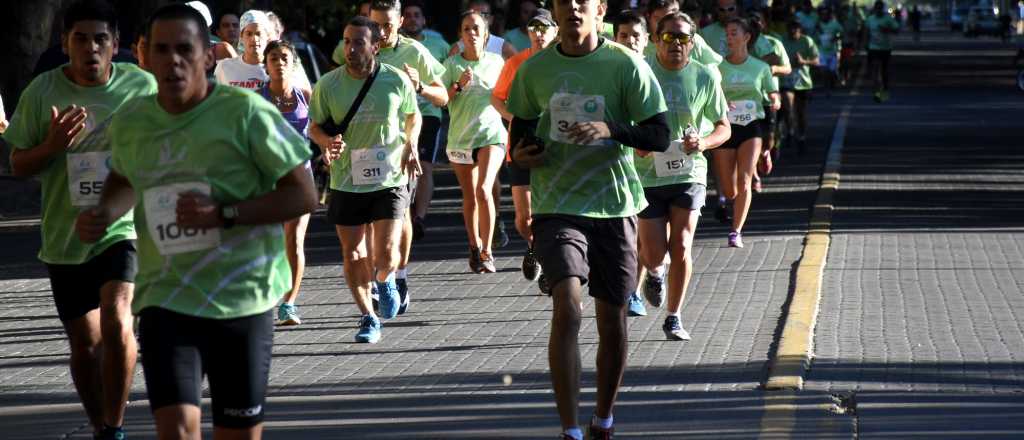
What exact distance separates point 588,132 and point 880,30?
31197mm

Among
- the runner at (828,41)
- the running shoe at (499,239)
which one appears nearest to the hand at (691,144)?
the running shoe at (499,239)

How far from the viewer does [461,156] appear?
1352cm

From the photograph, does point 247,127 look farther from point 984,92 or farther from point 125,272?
point 984,92

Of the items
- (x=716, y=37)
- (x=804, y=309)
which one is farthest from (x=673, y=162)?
(x=716, y=37)

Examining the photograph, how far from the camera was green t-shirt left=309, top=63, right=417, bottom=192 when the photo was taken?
10516 mm

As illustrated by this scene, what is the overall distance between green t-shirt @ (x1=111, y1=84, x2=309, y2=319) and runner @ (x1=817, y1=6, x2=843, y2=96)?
34.0 metres

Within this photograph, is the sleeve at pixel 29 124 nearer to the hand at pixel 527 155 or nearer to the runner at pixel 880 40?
the hand at pixel 527 155

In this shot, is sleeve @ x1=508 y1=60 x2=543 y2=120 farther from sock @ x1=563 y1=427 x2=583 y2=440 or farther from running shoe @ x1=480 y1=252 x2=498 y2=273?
running shoe @ x1=480 y1=252 x2=498 y2=273

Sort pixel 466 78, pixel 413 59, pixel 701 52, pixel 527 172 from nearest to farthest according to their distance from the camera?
pixel 413 59
pixel 701 52
pixel 527 172
pixel 466 78

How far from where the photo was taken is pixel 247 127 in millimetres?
5312

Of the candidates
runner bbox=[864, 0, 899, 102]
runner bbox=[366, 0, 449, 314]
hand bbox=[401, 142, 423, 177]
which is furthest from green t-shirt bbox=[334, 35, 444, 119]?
runner bbox=[864, 0, 899, 102]

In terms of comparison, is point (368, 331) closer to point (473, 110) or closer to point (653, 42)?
point (653, 42)

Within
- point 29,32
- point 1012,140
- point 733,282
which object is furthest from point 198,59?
point 1012,140

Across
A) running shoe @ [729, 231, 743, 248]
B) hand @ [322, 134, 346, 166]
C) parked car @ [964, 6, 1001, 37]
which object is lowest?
parked car @ [964, 6, 1001, 37]
